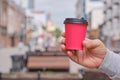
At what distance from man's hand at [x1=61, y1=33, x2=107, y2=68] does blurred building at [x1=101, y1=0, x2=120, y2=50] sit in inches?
2203

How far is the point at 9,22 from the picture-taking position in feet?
257

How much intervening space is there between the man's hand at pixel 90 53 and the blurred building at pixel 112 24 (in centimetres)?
5596

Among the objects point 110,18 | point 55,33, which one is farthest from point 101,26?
point 55,33

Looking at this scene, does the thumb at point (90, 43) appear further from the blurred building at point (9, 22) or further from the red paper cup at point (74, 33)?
the blurred building at point (9, 22)

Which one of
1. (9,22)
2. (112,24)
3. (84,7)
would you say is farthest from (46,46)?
(84,7)

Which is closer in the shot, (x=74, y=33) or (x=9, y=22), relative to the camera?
(x=74, y=33)

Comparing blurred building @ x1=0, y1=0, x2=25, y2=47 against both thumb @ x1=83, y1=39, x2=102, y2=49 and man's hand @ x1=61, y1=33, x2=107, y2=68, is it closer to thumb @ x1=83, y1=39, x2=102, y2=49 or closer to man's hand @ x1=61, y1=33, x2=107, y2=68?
man's hand @ x1=61, y1=33, x2=107, y2=68

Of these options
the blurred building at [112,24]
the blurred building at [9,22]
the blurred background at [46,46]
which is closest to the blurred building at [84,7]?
the blurred background at [46,46]

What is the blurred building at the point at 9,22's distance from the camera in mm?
70062

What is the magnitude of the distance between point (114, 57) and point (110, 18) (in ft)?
227

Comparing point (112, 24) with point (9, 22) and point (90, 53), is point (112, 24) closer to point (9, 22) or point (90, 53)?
point (9, 22)

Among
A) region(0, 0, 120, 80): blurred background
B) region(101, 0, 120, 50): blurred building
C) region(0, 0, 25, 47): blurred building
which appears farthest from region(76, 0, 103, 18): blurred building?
region(0, 0, 25, 47): blurred building

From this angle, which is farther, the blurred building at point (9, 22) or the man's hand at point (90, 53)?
the blurred building at point (9, 22)

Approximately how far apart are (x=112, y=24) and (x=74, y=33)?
218 feet
